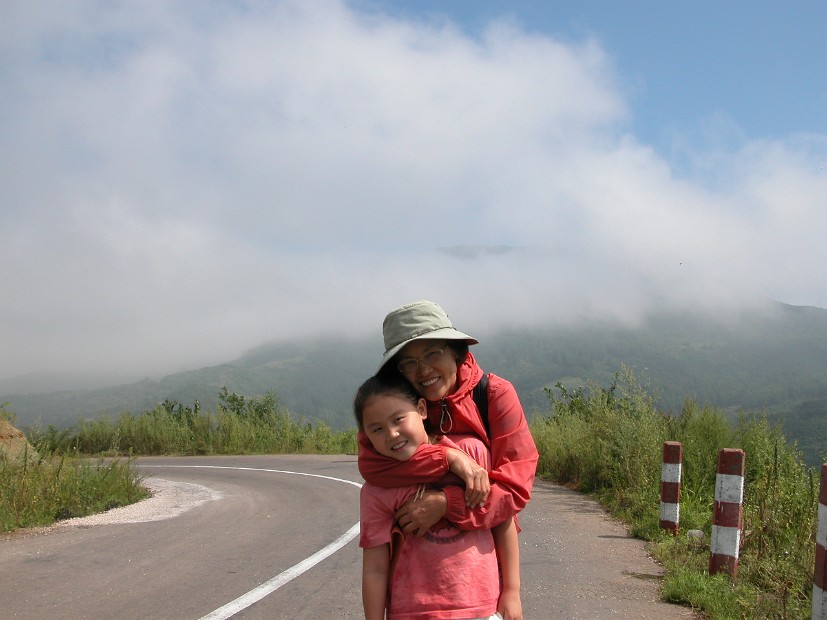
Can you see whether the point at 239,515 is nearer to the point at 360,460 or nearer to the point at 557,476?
the point at 557,476

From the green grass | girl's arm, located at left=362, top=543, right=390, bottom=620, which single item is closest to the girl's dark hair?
girl's arm, located at left=362, top=543, right=390, bottom=620

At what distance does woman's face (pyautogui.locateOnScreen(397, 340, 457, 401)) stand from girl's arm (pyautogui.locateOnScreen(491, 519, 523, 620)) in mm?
543

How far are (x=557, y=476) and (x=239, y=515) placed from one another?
7023mm

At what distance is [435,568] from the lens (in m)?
2.86

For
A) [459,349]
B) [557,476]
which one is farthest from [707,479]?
[459,349]

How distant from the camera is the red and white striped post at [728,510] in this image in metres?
6.55

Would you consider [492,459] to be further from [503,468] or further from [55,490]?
[55,490]

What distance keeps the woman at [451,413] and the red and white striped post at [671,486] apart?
5.93 metres

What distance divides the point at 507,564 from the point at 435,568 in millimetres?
306

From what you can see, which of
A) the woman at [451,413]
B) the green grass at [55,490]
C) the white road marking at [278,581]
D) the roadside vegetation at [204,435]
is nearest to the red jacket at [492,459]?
the woman at [451,413]

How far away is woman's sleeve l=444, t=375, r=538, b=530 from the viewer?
2854mm

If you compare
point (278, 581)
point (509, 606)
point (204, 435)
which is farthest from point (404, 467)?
point (204, 435)

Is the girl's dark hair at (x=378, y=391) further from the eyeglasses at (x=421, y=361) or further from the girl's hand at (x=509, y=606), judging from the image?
the girl's hand at (x=509, y=606)

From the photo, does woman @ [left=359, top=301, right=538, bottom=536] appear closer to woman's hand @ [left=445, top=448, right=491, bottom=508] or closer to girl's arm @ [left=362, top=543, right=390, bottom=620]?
woman's hand @ [left=445, top=448, right=491, bottom=508]
